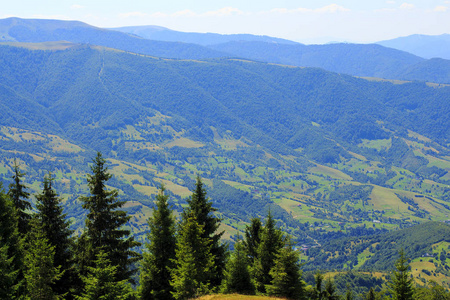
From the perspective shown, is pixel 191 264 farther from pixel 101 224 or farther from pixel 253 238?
pixel 253 238

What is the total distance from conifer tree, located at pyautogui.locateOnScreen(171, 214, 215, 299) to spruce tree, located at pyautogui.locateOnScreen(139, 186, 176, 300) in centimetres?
91

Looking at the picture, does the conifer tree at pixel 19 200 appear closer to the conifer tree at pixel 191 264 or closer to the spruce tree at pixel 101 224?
the spruce tree at pixel 101 224

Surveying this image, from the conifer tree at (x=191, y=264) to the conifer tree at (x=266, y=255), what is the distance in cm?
687

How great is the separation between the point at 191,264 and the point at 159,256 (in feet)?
17.2

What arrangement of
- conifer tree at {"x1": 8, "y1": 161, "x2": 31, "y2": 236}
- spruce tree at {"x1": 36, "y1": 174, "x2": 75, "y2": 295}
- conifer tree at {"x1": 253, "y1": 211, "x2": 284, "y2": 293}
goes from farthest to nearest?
conifer tree at {"x1": 253, "y1": 211, "x2": 284, "y2": 293}, conifer tree at {"x1": 8, "y1": 161, "x2": 31, "y2": 236}, spruce tree at {"x1": 36, "y1": 174, "x2": 75, "y2": 295}

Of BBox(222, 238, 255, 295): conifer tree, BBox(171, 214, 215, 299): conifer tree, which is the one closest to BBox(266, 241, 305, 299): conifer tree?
BBox(222, 238, 255, 295): conifer tree

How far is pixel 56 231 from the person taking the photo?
35.8 metres

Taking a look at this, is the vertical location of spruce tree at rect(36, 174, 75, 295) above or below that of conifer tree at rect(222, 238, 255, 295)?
above

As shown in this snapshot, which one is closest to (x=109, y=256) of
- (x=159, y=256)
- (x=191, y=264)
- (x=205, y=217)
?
(x=159, y=256)

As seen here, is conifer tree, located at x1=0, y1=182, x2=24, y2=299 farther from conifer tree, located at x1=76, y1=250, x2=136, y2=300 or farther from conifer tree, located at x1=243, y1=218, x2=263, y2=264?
conifer tree, located at x1=243, y1=218, x2=263, y2=264

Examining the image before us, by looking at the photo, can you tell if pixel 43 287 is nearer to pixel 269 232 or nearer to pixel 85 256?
pixel 85 256

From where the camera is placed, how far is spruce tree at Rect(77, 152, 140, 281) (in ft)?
111

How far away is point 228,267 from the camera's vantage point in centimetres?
3909

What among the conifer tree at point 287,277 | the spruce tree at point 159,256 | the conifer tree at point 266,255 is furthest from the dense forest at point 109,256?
the conifer tree at point 266,255
